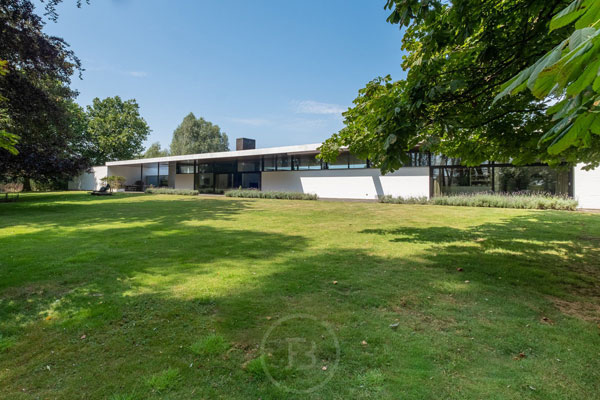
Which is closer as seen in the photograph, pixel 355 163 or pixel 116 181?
pixel 355 163

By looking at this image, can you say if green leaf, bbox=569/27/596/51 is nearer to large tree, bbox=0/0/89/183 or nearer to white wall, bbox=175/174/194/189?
large tree, bbox=0/0/89/183

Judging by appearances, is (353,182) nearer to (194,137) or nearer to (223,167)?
(223,167)

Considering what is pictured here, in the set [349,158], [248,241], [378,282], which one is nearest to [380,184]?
[349,158]

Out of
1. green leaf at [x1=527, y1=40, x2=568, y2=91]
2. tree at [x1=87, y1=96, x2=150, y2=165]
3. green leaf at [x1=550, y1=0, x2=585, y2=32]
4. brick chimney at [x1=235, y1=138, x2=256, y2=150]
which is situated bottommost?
green leaf at [x1=527, y1=40, x2=568, y2=91]

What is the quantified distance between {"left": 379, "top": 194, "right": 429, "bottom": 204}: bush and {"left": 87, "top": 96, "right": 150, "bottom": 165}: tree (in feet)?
128

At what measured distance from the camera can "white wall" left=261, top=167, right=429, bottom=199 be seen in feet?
69.5

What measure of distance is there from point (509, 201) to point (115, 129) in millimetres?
48205

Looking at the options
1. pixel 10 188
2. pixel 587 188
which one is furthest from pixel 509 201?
pixel 10 188

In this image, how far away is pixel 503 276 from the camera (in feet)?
15.9

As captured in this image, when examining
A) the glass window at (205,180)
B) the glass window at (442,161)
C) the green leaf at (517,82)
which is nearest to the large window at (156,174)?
the glass window at (205,180)

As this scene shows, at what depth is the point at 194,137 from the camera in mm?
65000

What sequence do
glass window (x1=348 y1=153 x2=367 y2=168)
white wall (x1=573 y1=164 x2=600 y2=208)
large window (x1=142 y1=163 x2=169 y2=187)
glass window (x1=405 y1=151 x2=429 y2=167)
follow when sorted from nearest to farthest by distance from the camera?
white wall (x1=573 y1=164 x2=600 y2=208)
glass window (x1=405 y1=151 x2=429 y2=167)
glass window (x1=348 y1=153 x2=367 y2=168)
large window (x1=142 y1=163 x2=169 y2=187)

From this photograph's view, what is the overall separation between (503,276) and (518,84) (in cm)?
465

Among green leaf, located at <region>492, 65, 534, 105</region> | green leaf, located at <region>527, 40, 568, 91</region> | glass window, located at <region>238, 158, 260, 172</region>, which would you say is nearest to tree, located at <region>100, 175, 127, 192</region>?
glass window, located at <region>238, 158, 260, 172</region>
